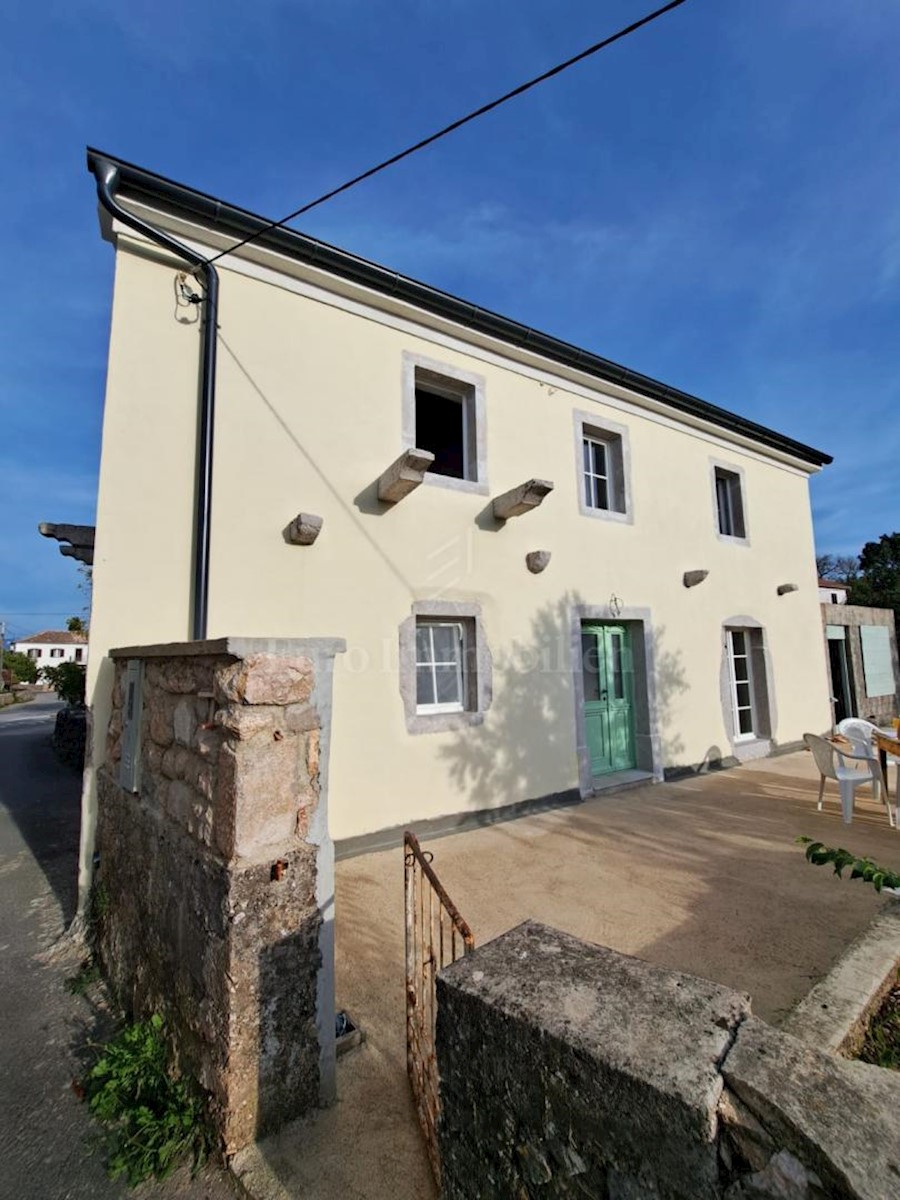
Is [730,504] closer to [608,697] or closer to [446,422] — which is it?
[608,697]

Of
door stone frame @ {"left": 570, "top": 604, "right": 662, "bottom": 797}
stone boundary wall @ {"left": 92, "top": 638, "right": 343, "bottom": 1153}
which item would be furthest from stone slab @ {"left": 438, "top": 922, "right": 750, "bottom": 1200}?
door stone frame @ {"left": 570, "top": 604, "right": 662, "bottom": 797}

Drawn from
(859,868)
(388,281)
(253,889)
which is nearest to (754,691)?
(859,868)

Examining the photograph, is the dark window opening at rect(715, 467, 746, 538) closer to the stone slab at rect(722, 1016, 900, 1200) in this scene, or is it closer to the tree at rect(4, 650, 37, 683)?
the stone slab at rect(722, 1016, 900, 1200)

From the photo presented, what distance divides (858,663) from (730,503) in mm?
5248

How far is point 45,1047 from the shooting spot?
2.64 meters

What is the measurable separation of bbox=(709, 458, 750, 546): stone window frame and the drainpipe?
7.65 m

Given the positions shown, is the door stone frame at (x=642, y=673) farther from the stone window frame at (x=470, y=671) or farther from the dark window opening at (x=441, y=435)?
the dark window opening at (x=441, y=435)

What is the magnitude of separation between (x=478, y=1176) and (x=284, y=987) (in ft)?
3.02

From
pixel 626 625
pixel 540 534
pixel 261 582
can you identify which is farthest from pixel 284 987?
pixel 626 625

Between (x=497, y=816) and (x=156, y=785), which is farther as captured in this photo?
(x=497, y=816)

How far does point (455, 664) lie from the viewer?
19.9 ft

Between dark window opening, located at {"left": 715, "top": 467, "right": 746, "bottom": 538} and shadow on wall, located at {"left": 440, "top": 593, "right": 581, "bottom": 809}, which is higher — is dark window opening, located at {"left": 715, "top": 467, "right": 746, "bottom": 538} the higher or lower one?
the higher one

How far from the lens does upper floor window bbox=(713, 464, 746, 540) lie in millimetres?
9531

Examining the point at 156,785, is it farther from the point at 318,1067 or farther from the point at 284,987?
the point at 318,1067
